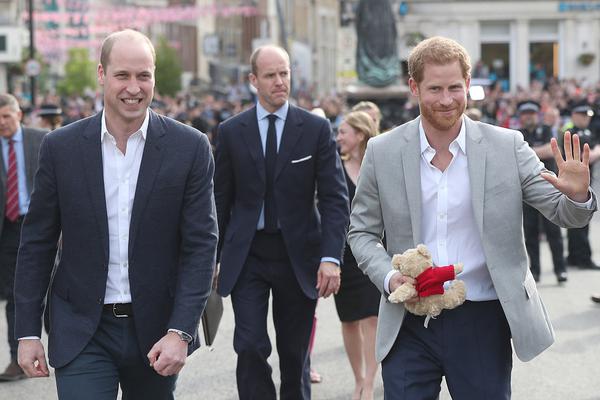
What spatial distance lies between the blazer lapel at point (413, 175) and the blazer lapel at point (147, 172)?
0.89m

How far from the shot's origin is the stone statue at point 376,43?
27.0 metres

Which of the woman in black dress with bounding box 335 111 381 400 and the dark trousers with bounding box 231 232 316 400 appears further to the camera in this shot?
the woman in black dress with bounding box 335 111 381 400

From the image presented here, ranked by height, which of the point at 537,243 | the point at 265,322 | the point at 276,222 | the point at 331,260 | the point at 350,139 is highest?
the point at 350,139

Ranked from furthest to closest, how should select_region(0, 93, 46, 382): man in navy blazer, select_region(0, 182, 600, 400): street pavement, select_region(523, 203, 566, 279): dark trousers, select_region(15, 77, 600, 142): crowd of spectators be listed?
1. select_region(15, 77, 600, 142): crowd of spectators
2. select_region(523, 203, 566, 279): dark trousers
3. select_region(0, 93, 46, 382): man in navy blazer
4. select_region(0, 182, 600, 400): street pavement

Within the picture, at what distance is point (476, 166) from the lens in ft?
15.7

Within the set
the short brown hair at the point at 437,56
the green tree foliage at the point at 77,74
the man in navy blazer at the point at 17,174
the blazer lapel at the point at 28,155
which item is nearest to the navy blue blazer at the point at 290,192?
the short brown hair at the point at 437,56

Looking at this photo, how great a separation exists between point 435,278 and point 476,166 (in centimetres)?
48

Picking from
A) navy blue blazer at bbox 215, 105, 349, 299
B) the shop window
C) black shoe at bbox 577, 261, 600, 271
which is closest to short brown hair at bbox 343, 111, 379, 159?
navy blue blazer at bbox 215, 105, 349, 299

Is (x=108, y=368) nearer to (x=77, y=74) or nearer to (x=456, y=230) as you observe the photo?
(x=456, y=230)

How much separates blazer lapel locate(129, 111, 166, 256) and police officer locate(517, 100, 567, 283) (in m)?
8.55

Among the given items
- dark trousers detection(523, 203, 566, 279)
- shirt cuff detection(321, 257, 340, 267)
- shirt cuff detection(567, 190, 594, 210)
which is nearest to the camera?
shirt cuff detection(567, 190, 594, 210)

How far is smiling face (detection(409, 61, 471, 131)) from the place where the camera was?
4.71 meters

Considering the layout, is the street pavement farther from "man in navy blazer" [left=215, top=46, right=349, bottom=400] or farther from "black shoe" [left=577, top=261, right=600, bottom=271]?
"black shoe" [left=577, top=261, right=600, bottom=271]

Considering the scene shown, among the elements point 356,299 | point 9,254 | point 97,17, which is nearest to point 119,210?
point 356,299
